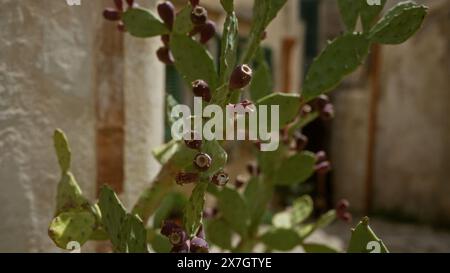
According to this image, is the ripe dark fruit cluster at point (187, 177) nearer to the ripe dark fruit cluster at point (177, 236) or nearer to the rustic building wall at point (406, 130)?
the ripe dark fruit cluster at point (177, 236)

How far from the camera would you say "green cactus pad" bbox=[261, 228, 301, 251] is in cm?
206

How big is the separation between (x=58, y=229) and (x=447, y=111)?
602 cm

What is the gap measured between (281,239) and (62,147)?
3.07ft

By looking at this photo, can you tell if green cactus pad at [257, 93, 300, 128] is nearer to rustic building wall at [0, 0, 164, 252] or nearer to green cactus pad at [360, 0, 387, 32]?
green cactus pad at [360, 0, 387, 32]

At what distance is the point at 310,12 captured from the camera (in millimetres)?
11516

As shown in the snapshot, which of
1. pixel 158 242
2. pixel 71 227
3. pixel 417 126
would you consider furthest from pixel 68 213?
pixel 417 126

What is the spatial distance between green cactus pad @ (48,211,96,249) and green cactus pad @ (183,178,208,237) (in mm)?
315

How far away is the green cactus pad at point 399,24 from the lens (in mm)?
1461

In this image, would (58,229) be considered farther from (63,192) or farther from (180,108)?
(180,108)

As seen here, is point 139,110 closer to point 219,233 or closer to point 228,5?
point 219,233

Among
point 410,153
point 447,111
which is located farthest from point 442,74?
point 410,153

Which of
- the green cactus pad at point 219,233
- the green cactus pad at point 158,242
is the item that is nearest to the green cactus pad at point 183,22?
the green cactus pad at point 158,242

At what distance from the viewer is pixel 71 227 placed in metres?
1.40

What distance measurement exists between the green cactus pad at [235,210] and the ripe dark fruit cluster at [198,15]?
770mm
